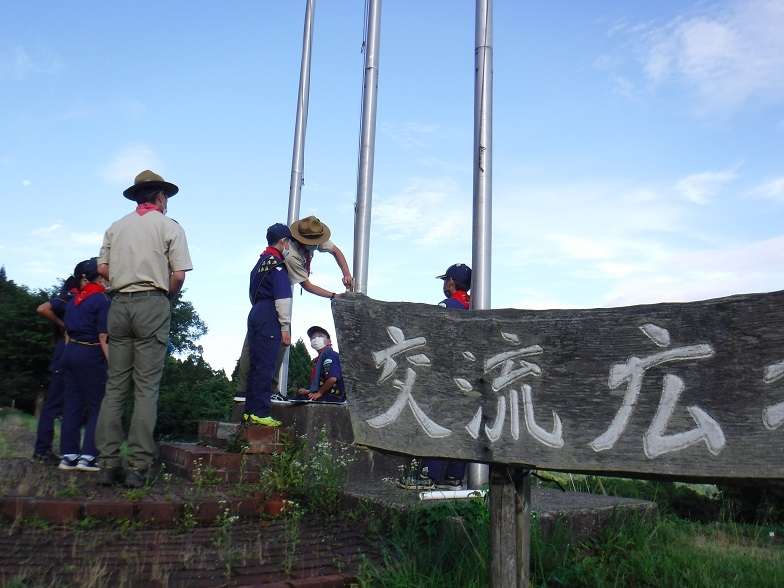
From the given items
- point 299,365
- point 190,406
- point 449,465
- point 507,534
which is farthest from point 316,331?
point 299,365

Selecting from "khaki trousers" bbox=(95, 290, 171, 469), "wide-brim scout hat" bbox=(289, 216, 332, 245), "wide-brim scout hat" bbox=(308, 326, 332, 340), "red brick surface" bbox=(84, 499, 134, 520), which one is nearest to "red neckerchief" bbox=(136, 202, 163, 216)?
"khaki trousers" bbox=(95, 290, 171, 469)

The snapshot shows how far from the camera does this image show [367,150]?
790cm

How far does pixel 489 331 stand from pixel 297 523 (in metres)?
2.26

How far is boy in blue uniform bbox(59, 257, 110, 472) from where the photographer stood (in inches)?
232

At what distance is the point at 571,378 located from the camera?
2.86m

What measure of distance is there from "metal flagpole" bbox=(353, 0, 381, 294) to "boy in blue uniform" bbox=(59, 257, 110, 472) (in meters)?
2.63

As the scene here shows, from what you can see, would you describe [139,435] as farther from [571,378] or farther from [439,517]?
[571,378]

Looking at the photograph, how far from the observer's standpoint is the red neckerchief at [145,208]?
532 cm

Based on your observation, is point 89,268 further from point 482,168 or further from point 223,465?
point 482,168

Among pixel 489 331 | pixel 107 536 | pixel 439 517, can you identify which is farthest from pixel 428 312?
pixel 107 536

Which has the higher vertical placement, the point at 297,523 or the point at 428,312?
the point at 428,312

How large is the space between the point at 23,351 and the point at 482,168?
23.1m

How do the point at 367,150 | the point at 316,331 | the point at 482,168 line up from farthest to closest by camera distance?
the point at 316,331
the point at 367,150
the point at 482,168

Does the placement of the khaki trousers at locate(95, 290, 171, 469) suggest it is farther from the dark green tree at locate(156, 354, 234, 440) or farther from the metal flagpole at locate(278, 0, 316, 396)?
the dark green tree at locate(156, 354, 234, 440)
